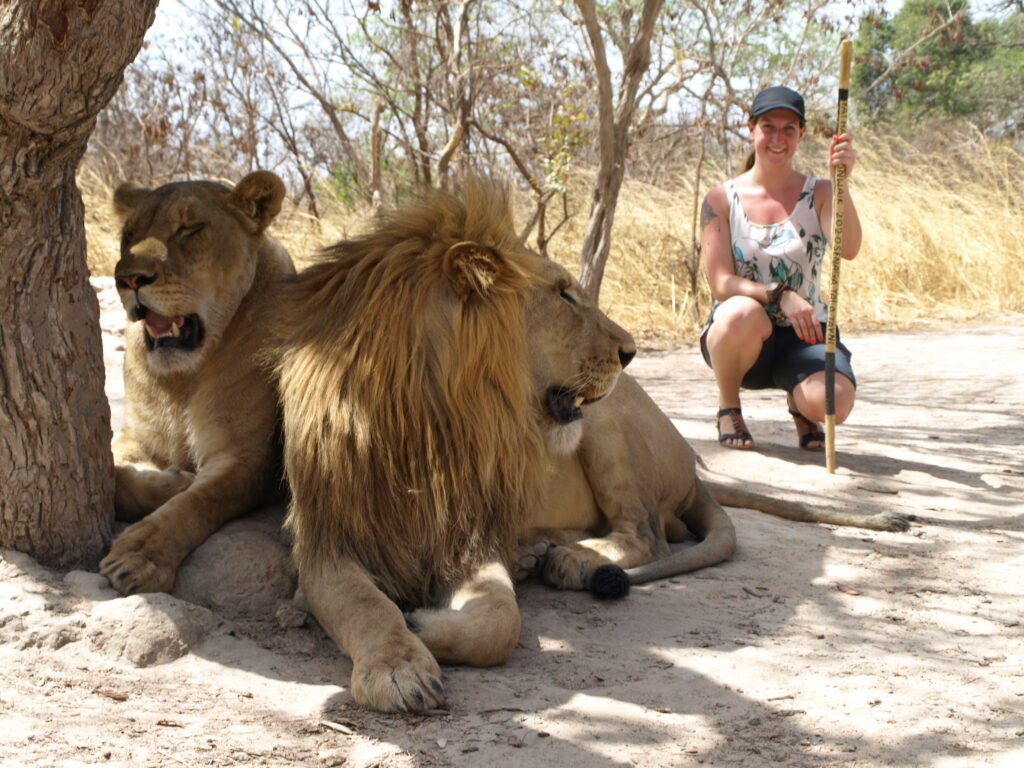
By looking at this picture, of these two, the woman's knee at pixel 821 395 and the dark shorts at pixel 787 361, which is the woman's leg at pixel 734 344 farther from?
the woman's knee at pixel 821 395

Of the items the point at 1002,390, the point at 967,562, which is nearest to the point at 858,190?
the point at 1002,390

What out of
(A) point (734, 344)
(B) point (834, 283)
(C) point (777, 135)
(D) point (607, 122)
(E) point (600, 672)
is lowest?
(E) point (600, 672)

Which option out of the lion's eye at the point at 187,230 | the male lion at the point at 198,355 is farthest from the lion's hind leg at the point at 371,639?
the lion's eye at the point at 187,230

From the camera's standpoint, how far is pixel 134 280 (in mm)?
3041

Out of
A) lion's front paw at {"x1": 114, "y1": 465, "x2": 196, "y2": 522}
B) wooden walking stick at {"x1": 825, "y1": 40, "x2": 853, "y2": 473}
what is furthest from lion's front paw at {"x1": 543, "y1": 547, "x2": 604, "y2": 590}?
wooden walking stick at {"x1": 825, "y1": 40, "x2": 853, "y2": 473}

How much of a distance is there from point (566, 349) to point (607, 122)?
379 centimetres

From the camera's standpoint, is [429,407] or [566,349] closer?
[429,407]

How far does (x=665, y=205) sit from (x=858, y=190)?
2.25m

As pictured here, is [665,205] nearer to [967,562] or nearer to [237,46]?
[237,46]

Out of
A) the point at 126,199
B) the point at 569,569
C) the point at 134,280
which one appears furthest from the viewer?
the point at 126,199

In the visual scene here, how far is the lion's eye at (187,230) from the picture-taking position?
322cm

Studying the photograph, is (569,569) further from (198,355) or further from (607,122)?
(607,122)

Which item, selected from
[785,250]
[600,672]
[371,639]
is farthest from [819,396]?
[371,639]

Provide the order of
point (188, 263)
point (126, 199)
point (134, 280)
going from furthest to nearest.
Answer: point (126, 199) < point (188, 263) < point (134, 280)
